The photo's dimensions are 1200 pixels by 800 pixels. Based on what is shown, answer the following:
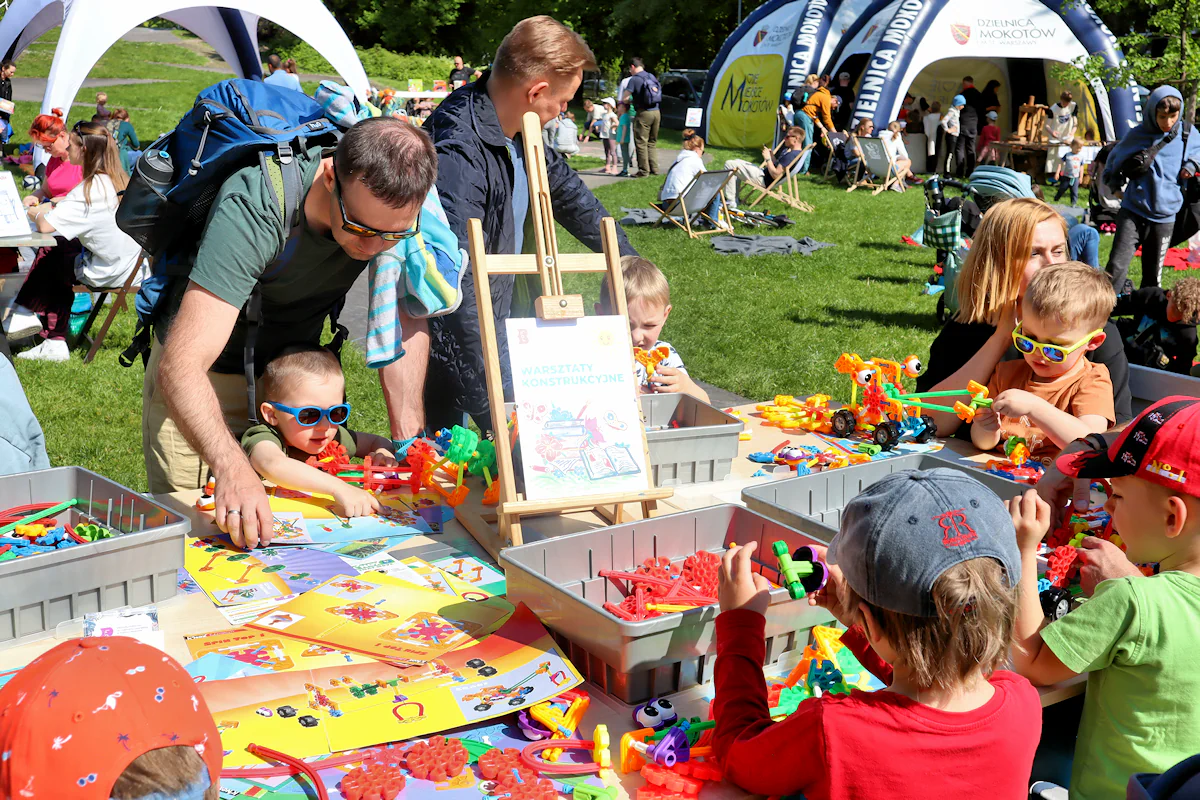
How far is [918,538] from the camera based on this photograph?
1.57 meters

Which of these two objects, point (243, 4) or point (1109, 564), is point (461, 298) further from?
point (243, 4)

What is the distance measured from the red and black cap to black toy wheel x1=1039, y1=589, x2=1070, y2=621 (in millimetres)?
255

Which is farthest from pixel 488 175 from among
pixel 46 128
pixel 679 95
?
pixel 679 95

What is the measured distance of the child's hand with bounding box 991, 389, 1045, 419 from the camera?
3.16 metres

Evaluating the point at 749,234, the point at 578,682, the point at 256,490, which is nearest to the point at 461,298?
the point at 256,490

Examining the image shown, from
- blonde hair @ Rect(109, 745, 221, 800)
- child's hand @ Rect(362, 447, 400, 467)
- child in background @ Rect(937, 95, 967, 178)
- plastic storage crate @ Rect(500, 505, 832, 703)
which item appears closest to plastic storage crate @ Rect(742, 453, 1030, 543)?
plastic storage crate @ Rect(500, 505, 832, 703)

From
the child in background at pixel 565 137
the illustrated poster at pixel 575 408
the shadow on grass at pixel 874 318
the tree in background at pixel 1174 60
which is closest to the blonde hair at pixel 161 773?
the illustrated poster at pixel 575 408

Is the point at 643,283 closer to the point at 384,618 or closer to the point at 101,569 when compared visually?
the point at 384,618

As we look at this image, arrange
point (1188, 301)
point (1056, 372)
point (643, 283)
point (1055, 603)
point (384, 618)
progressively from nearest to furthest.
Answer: point (1055, 603) < point (384, 618) < point (1056, 372) < point (643, 283) < point (1188, 301)

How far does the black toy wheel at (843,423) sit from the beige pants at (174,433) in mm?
1923

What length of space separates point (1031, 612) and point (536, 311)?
1414 mm

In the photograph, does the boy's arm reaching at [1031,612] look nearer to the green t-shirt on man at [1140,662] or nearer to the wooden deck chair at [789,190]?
the green t-shirt on man at [1140,662]

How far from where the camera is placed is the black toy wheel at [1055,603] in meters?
2.15

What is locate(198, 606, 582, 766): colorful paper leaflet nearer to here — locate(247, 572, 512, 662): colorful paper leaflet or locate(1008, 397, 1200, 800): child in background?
locate(247, 572, 512, 662): colorful paper leaflet
